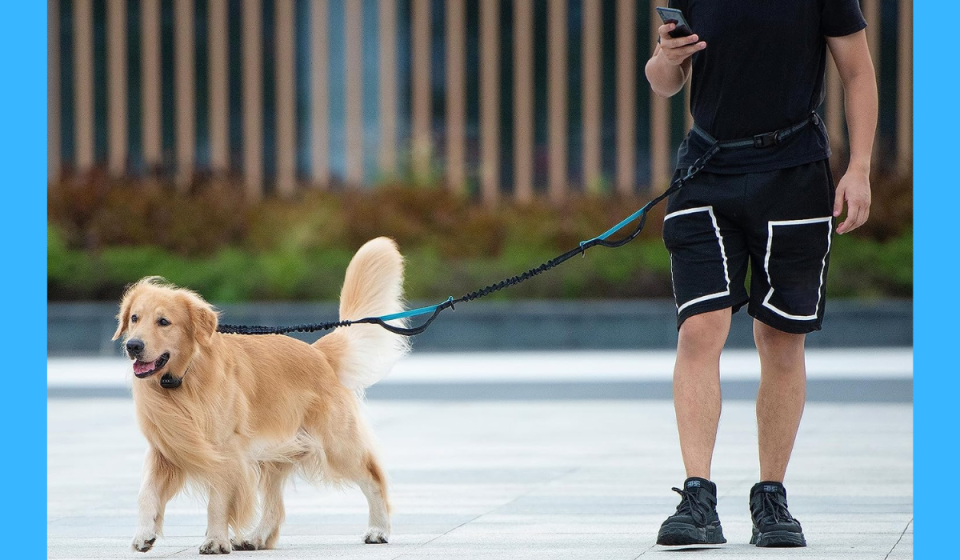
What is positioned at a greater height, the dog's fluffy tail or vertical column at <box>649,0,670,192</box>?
the dog's fluffy tail

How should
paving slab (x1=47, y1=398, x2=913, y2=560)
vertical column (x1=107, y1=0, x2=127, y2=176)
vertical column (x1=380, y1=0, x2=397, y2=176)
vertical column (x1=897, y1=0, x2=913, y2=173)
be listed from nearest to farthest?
paving slab (x1=47, y1=398, x2=913, y2=560) → vertical column (x1=897, y1=0, x2=913, y2=173) → vertical column (x1=380, y1=0, x2=397, y2=176) → vertical column (x1=107, y1=0, x2=127, y2=176)

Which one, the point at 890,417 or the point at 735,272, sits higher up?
the point at 735,272

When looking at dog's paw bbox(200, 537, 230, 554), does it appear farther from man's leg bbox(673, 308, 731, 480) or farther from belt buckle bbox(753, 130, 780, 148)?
belt buckle bbox(753, 130, 780, 148)

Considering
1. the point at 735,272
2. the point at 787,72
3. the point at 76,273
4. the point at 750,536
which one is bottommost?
the point at 76,273

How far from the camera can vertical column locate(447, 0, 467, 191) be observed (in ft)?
88.4

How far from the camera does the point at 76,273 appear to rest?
675 inches

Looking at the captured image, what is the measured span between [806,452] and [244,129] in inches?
834

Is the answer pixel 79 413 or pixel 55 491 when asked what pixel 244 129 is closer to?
pixel 79 413

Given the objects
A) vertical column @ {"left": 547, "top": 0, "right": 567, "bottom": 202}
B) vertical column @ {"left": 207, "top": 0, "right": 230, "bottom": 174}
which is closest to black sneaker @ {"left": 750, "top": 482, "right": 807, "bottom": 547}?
vertical column @ {"left": 547, "top": 0, "right": 567, "bottom": 202}

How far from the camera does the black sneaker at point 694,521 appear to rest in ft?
14.4

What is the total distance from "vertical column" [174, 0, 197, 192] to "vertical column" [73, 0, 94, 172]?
5.55 ft

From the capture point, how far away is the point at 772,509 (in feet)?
15.0

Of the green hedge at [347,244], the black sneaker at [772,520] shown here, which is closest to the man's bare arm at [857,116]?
the black sneaker at [772,520]

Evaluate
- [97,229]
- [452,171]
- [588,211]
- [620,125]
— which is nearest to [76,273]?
[97,229]
